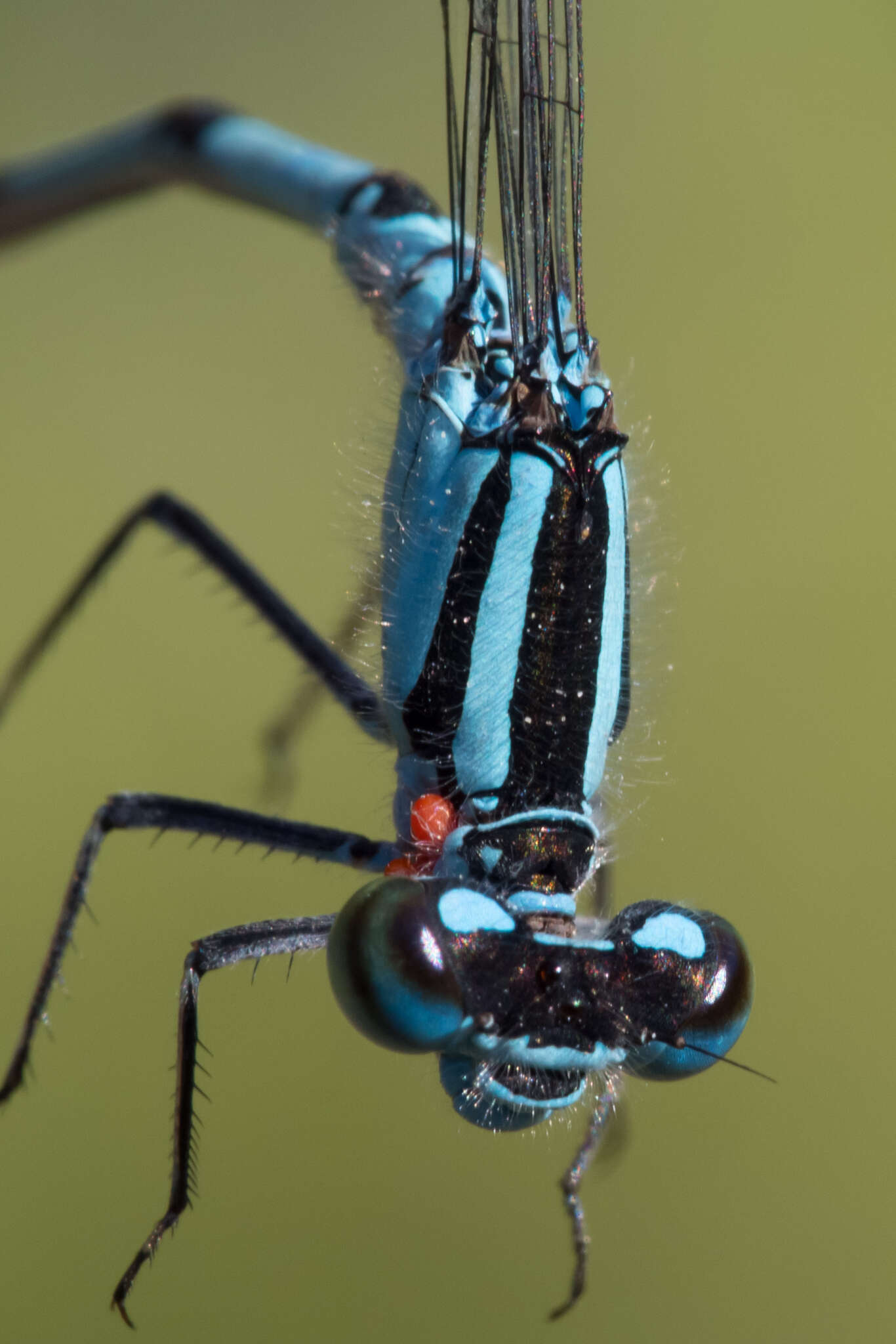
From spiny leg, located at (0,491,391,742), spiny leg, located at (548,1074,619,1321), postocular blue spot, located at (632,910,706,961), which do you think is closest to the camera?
postocular blue spot, located at (632,910,706,961)

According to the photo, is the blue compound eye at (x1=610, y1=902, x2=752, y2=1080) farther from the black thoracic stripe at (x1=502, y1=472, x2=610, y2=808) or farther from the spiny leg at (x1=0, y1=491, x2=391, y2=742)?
the spiny leg at (x1=0, y1=491, x2=391, y2=742)

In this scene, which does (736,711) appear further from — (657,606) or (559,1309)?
(559,1309)

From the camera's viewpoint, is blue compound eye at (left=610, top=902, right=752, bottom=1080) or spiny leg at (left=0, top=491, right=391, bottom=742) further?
spiny leg at (left=0, top=491, right=391, bottom=742)

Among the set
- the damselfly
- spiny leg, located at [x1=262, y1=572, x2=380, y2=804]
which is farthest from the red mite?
spiny leg, located at [x1=262, y1=572, x2=380, y2=804]

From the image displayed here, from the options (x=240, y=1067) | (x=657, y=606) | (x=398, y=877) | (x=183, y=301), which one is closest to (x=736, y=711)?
(x=657, y=606)

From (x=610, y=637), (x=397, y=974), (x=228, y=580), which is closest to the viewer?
(x=397, y=974)

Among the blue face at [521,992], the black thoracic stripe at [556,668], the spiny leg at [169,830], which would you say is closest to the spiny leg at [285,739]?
the spiny leg at [169,830]

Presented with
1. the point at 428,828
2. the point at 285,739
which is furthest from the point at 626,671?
the point at 285,739

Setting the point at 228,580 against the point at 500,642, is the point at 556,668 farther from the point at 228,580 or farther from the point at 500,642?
the point at 228,580
